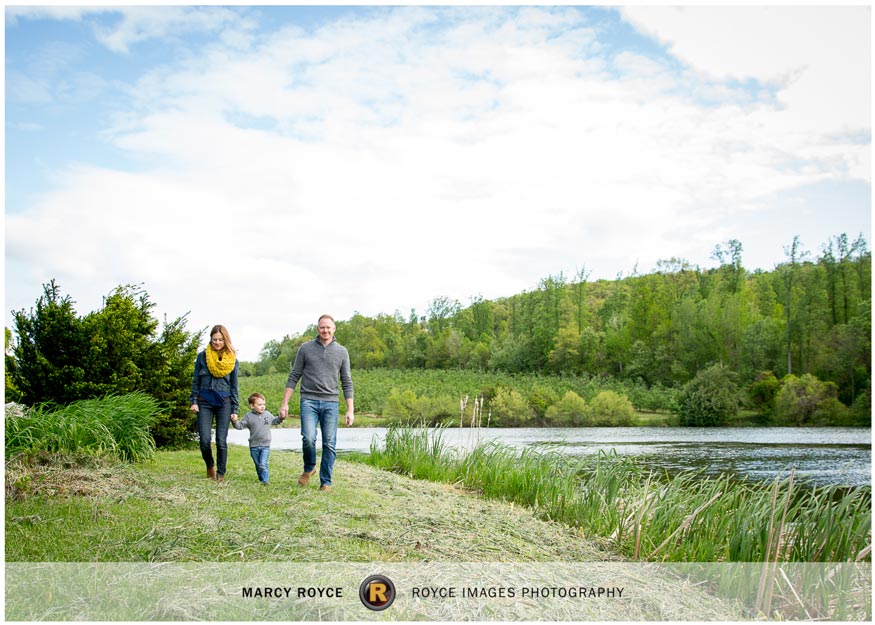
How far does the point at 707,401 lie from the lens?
1902 centimetres

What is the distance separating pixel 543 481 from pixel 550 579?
2110 mm

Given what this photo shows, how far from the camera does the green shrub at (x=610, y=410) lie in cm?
1842

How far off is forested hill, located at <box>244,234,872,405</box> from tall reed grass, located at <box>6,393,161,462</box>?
31.1 ft

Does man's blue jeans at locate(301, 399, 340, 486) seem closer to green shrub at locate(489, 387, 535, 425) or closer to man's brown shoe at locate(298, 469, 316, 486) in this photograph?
man's brown shoe at locate(298, 469, 316, 486)

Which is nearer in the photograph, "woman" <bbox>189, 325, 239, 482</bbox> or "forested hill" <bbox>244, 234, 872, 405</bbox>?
"woman" <bbox>189, 325, 239, 482</bbox>

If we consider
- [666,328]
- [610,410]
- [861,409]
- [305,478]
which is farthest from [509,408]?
[305,478]

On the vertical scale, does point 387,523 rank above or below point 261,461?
below

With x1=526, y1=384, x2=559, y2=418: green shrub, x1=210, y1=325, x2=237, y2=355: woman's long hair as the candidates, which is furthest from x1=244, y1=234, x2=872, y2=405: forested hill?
x1=210, y1=325, x2=237, y2=355: woman's long hair

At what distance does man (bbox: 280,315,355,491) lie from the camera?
16.5ft

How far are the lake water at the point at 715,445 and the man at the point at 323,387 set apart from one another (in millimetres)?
1965

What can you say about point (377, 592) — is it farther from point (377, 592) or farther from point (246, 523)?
point (246, 523)

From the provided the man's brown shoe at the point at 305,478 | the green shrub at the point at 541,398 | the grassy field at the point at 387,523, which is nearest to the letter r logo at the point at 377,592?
the grassy field at the point at 387,523

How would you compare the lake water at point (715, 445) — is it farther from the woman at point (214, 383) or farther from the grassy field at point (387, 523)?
the woman at point (214, 383)

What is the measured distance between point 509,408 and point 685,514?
1241 cm
